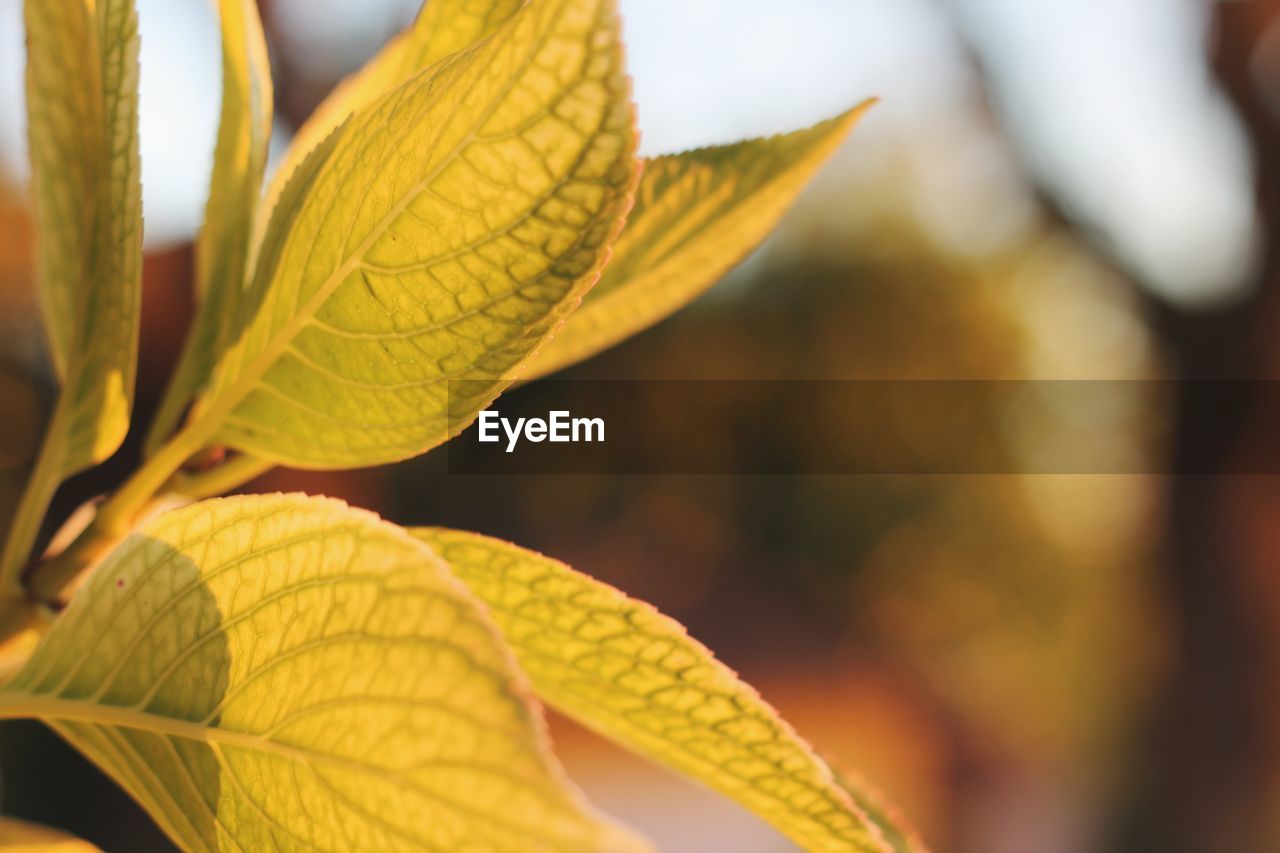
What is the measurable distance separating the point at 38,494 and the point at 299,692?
18cm

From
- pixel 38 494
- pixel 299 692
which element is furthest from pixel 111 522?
pixel 299 692

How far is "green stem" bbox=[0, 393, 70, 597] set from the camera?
0.31 metres

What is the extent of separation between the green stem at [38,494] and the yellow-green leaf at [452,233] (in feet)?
0.29

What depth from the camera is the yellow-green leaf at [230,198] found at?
0.32 m

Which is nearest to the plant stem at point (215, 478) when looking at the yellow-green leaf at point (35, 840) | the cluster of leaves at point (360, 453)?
the cluster of leaves at point (360, 453)

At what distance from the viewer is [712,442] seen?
26.9ft

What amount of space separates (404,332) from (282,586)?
6 centimetres

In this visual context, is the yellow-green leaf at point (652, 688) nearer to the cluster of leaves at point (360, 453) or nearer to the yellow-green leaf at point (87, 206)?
the cluster of leaves at point (360, 453)

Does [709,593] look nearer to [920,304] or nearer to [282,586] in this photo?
[920,304]

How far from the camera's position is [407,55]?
0.33 m

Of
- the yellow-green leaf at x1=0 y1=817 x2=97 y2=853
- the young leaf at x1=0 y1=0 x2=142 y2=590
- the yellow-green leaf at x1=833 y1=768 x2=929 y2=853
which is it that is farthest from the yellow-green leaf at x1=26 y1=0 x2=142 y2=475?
the yellow-green leaf at x1=833 y1=768 x2=929 y2=853

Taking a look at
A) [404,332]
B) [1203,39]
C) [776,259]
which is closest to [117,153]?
[404,332]

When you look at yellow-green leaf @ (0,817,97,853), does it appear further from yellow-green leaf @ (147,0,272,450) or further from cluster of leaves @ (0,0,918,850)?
yellow-green leaf @ (147,0,272,450)

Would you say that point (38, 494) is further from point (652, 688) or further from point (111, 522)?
point (652, 688)
